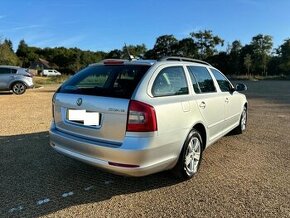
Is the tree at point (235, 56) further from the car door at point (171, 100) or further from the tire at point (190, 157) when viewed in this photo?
the car door at point (171, 100)

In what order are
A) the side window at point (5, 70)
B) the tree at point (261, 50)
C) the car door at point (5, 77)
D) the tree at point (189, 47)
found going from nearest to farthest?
the car door at point (5, 77) → the side window at point (5, 70) → the tree at point (261, 50) → the tree at point (189, 47)

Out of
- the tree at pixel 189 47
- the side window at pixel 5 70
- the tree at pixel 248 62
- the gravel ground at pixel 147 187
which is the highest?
the tree at pixel 189 47

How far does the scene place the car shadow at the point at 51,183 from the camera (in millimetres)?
3689

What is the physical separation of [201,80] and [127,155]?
211 cm

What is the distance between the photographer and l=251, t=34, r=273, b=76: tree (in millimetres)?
69625

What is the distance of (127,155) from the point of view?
3600mm

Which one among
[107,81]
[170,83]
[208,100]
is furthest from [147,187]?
[208,100]

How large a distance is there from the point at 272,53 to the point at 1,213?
76.8 metres

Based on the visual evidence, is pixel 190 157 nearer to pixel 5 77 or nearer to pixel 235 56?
pixel 5 77

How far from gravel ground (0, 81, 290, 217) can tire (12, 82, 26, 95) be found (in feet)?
38.7

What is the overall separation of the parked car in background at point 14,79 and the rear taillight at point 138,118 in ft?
49.2

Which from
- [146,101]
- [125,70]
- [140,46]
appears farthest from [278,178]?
[140,46]

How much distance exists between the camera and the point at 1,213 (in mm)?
3480

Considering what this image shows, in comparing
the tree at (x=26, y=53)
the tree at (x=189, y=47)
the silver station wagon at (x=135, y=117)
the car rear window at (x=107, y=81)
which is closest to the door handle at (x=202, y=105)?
the silver station wagon at (x=135, y=117)
